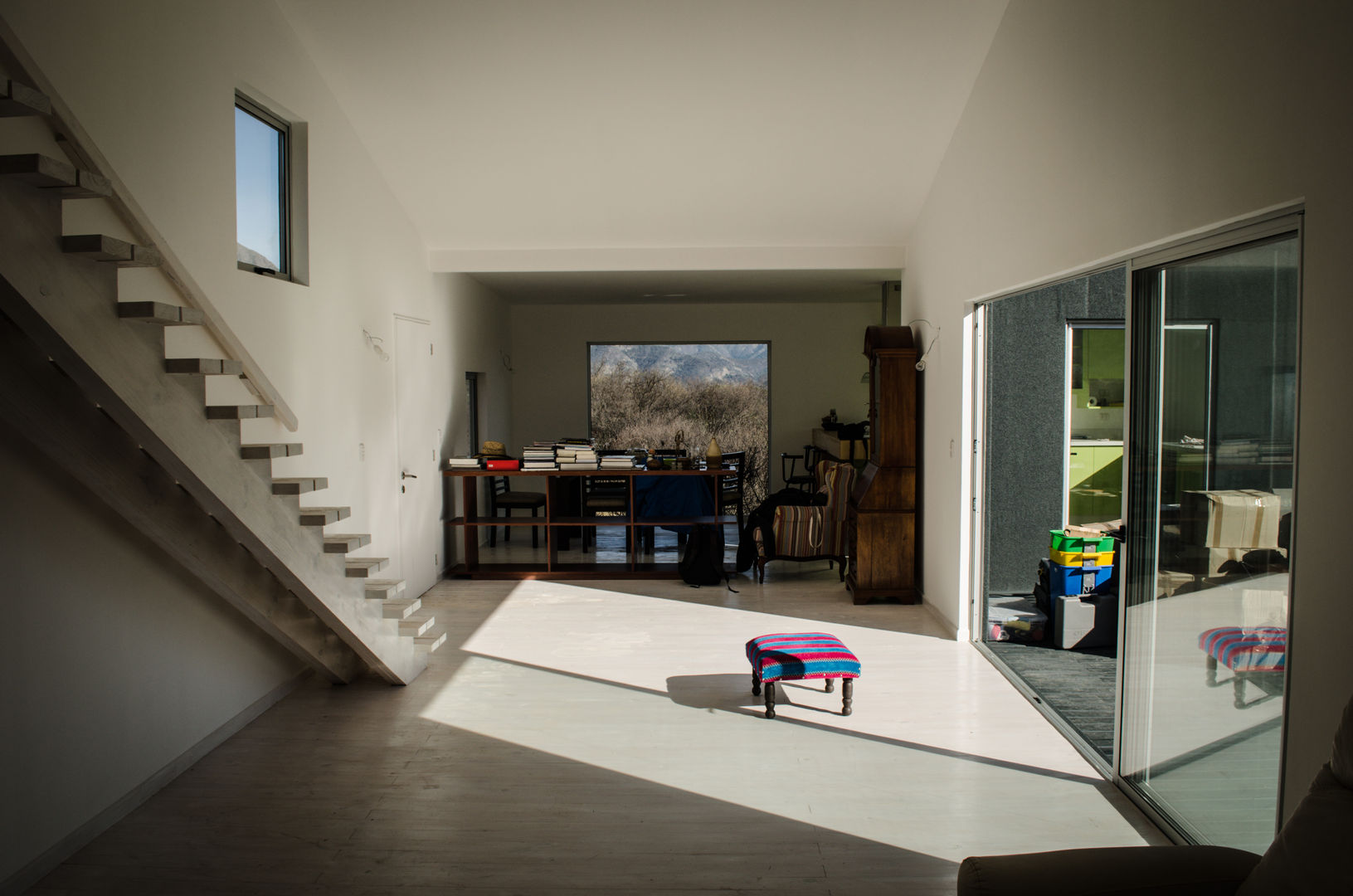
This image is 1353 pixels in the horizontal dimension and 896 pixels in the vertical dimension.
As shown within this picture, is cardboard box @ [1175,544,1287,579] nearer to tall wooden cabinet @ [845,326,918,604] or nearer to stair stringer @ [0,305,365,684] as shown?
stair stringer @ [0,305,365,684]

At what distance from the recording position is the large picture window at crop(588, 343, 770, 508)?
12250 millimetres

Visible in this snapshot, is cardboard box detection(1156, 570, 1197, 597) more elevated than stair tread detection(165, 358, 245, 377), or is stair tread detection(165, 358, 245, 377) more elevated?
stair tread detection(165, 358, 245, 377)

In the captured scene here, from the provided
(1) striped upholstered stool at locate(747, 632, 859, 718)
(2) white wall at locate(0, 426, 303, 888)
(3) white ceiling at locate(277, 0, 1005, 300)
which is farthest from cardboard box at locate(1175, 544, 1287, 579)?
(2) white wall at locate(0, 426, 303, 888)

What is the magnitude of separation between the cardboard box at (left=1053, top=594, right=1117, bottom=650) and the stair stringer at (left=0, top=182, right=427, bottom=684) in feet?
13.8

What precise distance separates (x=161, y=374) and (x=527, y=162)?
12.7 ft

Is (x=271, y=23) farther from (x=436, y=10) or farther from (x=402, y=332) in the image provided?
(x=402, y=332)

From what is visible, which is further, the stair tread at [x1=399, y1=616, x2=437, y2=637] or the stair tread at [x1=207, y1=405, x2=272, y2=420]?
the stair tread at [x1=399, y1=616, x2=437, y2=637]

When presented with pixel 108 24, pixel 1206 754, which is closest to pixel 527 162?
pixel 108 24

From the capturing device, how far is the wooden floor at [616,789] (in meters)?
3.10

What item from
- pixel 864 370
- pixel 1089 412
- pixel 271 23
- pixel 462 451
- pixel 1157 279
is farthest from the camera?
pixel 864 370

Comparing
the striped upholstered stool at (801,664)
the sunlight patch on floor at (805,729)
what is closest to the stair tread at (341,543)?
the sunlight patch on floor at (805,729)

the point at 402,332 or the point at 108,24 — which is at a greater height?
the point at 108,24

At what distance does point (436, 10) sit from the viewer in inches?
194

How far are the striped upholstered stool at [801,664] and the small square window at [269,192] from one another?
3245 millimetres
